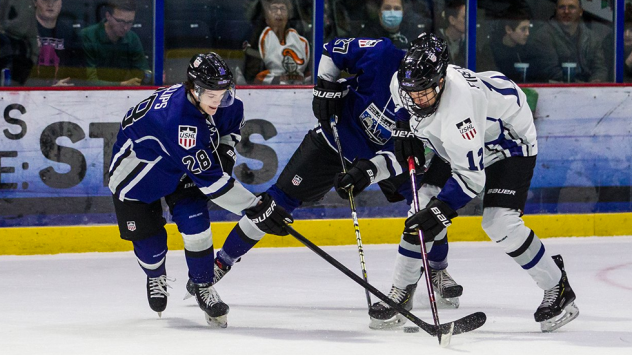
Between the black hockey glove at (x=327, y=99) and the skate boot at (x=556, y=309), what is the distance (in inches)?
45.0

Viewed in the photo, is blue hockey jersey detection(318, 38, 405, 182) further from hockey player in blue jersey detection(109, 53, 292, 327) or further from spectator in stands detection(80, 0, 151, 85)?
spectator in stands detection(80, 0, 151, 85)

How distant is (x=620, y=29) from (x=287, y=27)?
2.15 m

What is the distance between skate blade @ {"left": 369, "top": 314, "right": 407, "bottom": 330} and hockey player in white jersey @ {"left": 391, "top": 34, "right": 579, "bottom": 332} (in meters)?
0.17

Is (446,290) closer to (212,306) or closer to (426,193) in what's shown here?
(426,193)

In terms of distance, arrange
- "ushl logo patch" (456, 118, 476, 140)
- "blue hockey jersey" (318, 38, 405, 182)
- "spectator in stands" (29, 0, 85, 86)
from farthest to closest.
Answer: "spectator in stands" (29, 0, 85, 86)
"blue hockey jersey" (318, 38, 405, 182)
"ushl logo patch" (456, 118, 476, 140)

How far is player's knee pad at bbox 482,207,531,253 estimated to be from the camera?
351 centimetres

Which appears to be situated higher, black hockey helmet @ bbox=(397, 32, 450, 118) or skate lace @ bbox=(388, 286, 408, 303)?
black hockey helmet @ bbox=(397, 32, 450, 118)

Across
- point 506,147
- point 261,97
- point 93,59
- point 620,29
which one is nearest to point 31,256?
point 93,59

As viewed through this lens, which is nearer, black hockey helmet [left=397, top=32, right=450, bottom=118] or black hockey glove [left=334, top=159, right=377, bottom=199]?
black hockey helmet [left=397, top=32, right=450, bottom=118]

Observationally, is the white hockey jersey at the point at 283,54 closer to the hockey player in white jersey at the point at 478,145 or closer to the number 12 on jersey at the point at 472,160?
the hockey player in white jersey at the point at 478,145

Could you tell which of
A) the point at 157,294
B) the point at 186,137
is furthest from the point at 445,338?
the point at 157,294

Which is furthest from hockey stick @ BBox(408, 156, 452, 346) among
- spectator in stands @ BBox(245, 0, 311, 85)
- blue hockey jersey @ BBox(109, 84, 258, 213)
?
spectator in stands @ BBox(245, 0, 311, 85)

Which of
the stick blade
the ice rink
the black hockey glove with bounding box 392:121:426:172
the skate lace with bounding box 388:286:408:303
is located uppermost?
the black hockey glove with bounding box 392:121:426:172

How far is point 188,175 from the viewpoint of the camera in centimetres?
355
